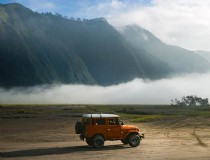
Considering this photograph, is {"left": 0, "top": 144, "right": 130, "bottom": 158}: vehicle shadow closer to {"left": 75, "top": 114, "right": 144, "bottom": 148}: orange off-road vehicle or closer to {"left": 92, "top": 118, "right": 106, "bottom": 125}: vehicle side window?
{"left": 75, "top": 114, "right": 144, "bottom": 148}: orange off-road vehicle

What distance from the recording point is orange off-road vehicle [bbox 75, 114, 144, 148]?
3219 cm

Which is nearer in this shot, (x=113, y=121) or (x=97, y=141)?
(x=97, y=141)

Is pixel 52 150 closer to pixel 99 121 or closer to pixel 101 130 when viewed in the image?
pixel 101 130

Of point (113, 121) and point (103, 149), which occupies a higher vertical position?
point (113, 121)

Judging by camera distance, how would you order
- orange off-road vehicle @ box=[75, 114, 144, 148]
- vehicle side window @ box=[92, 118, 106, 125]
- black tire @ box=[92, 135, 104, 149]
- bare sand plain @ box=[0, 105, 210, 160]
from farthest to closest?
black tire @ box=[92, 135, 104, 149] → vehicle side window @ box=[92, 118, 106, 125] → orange off-road vehicle @ box=[75, 114, 144, 148] → bare sand plain @ box=[0, 105, 210, 160]

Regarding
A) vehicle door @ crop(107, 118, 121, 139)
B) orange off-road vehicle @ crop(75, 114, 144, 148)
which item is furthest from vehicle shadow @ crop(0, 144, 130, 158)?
vehicle door @ crop(107, 118, 121, 139)

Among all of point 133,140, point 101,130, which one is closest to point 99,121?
point 101,130

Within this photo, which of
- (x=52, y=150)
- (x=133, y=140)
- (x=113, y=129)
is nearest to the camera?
(x=52, y=150)

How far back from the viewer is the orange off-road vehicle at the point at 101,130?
32188mm

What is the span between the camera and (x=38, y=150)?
32.7 metres

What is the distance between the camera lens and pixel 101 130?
1282 inches

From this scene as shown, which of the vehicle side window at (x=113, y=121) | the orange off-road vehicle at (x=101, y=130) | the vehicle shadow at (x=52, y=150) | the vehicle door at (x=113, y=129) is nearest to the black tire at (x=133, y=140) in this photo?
the orange off-road vehicle at (x=101, y=130)

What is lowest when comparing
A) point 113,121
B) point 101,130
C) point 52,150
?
point 52,150

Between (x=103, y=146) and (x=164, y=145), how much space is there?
6.15 metres
